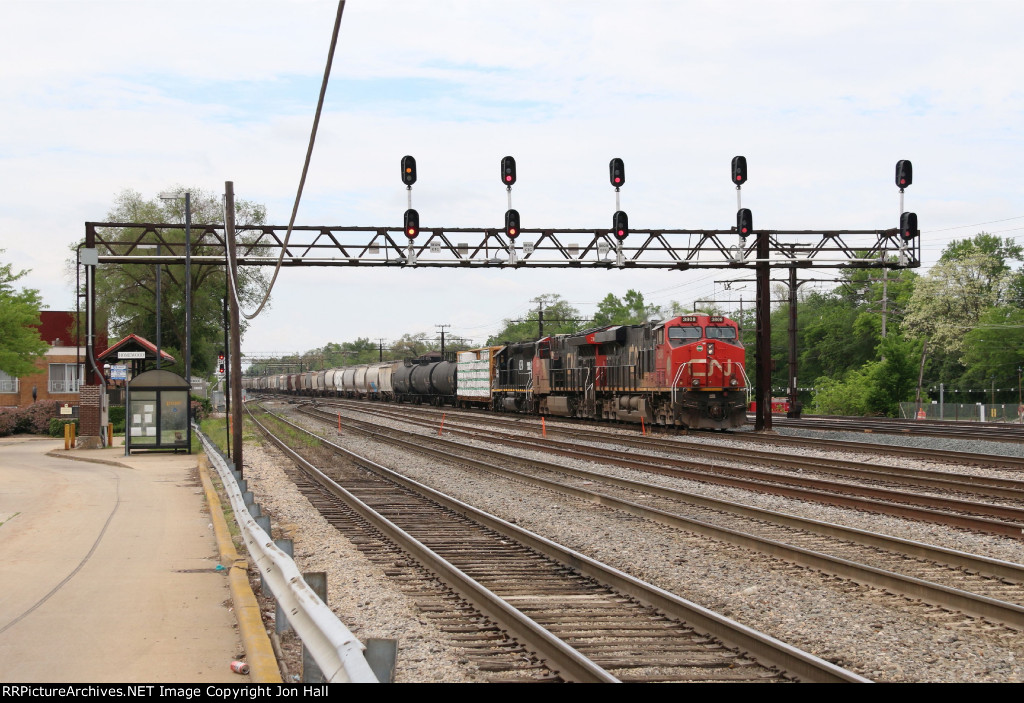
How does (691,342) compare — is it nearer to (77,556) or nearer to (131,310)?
(77,556)

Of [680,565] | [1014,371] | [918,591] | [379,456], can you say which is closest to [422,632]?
[680,565]

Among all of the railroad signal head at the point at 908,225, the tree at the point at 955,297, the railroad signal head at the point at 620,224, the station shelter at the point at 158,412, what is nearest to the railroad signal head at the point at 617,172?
the railroad signal head at the point at 620,224

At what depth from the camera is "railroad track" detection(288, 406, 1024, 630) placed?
8461mm

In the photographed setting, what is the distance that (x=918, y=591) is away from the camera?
28.2ft

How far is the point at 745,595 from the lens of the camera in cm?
883

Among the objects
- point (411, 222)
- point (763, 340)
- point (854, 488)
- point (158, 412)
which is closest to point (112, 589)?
point (854, 488)

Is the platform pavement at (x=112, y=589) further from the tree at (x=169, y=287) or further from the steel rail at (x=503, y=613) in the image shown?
the tree at (x=169, y=287)

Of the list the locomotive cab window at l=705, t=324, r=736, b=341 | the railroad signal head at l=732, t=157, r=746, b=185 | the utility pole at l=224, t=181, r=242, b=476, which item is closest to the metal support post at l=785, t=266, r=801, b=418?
the locomotive cab window at l=705, t=324, r=736, b=341

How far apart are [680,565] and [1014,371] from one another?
229 ft

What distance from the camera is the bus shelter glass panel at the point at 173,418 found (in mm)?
27547

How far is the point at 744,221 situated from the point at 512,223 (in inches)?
283

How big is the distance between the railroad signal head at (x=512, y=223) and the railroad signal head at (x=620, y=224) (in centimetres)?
309

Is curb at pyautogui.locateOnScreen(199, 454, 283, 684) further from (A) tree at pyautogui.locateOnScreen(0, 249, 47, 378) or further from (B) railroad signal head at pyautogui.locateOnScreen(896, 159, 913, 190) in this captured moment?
(A) tree at pyautogui.locateOnScreen(0, 249, 47, 378)

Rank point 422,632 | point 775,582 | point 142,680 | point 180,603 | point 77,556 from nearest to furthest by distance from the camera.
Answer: point 142,680 → point 422,632 → point 180,603 → point 775,582 → point 77,556
